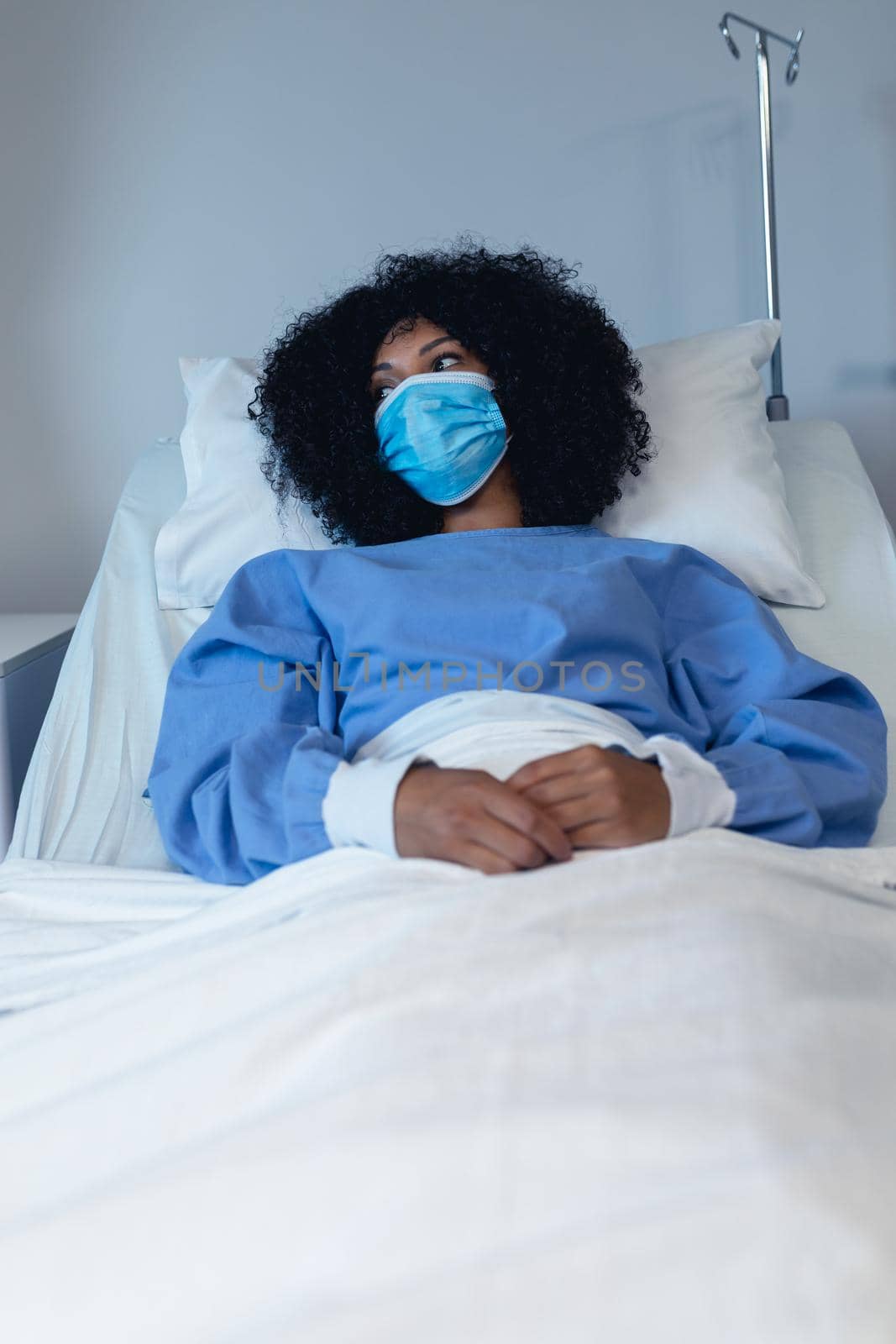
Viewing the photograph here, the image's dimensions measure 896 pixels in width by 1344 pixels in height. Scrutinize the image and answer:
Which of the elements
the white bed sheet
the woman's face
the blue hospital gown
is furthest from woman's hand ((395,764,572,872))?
the woman's face

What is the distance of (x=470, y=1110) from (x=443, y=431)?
3.16 feet

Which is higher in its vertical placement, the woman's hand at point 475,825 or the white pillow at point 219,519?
the white pillow at point 219,519

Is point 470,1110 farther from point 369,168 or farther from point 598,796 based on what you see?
point 369,168

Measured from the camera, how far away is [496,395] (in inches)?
61.7

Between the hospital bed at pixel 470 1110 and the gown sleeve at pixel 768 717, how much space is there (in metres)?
0.09

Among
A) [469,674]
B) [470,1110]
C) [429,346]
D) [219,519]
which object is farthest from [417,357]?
[470,1110]

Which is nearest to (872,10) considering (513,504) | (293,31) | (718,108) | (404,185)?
(718,108)

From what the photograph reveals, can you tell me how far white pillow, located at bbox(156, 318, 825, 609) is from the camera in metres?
1.67

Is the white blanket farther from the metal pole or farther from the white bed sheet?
the metal pole

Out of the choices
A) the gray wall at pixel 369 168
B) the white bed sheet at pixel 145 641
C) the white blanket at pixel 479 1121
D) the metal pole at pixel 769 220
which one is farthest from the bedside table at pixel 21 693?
the metal pole at pixel 769 220

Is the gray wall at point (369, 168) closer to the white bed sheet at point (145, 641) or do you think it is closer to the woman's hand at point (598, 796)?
the white bed sheet at point (145, 641)

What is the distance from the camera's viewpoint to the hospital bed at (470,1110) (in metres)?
0.63

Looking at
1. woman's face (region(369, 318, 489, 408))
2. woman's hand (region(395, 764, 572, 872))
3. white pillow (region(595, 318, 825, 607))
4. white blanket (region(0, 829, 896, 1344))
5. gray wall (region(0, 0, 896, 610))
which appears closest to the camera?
white blanket (region(0, 829, 896, 1344))

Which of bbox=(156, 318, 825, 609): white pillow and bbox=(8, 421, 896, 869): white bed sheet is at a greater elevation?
bbox=(156, 318, 825, 609): white pillow
